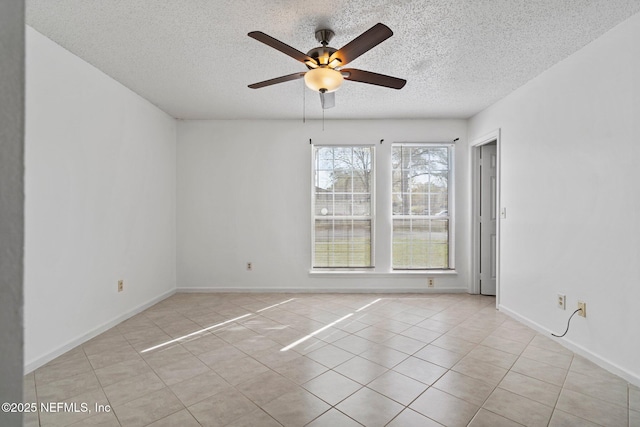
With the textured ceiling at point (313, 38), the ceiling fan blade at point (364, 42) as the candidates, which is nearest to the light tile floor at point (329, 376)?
the ceiling fan blade at point (364, 42)

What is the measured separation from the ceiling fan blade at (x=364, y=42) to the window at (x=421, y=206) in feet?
8.62

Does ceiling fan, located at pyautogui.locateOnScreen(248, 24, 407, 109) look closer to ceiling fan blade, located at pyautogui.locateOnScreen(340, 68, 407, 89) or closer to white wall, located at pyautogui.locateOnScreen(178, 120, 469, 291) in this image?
ceiling fan blade, located at pyautogui.locateOnScreen(340, 68, 407, 89)

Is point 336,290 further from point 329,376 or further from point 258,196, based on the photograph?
point 329,376

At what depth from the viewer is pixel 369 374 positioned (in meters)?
2.28

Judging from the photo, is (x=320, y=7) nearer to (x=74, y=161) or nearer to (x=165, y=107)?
(x=74, y=161)

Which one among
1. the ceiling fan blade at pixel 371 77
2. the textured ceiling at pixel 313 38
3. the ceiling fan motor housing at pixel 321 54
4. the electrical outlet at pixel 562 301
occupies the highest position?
the textured ceiling at pixel 313 38

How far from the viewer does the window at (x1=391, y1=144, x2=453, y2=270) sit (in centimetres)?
461

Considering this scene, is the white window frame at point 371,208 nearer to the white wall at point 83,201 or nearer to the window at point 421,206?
the window at point 421,206

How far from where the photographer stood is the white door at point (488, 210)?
14.5ft

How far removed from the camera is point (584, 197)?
2.58 meters

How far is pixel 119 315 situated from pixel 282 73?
3.04m

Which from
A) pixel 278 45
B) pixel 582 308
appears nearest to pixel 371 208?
pixel 582 308

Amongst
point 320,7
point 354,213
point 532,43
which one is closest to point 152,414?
point 320,7
